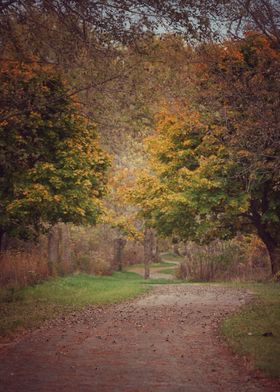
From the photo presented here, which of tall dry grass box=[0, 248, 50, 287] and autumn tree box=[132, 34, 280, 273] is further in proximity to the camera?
tall dry grass box=[0, 248, 50, 287]

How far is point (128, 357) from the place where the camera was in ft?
26.6

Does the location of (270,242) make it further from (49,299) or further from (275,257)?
(49,299)

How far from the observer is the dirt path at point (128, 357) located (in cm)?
646

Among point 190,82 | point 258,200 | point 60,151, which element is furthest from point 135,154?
point 190,82

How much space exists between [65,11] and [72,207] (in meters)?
7.25

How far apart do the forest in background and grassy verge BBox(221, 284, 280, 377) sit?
3.48 metres

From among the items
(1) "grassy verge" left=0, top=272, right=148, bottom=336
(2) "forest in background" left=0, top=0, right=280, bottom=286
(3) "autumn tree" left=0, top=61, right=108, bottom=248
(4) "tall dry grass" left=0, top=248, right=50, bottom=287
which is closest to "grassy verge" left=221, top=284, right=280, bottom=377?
(2) "forest in background" left=0, top=0, right=280, bottom=286

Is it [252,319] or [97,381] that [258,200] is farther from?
[97,381]

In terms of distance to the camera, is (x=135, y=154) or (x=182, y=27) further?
(x=135, y=154)

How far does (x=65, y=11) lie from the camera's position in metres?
10.4

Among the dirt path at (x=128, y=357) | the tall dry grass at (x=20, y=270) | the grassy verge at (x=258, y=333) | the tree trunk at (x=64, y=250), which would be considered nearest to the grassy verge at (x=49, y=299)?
the tall dry grass at (x=20, y=270)

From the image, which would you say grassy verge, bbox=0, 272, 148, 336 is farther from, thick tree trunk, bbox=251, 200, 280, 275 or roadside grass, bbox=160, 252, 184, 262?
roadside grass, bbox=160, 252, 184, 262

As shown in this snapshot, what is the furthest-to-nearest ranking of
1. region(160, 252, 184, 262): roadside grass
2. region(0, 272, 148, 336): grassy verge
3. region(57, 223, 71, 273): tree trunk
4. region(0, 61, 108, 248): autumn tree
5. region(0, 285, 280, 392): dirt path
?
1. region(160, 252, 184, 262): roadside grass
2. region(57, 223, 71, 273): tree trunk
3. region(0, 61, 108, 248): autumn tree
4. region(0, 272, 148, 336): grassy verge
5. region(0, 285, 280, 392): dirt path

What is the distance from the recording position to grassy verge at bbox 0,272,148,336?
1198 cm
